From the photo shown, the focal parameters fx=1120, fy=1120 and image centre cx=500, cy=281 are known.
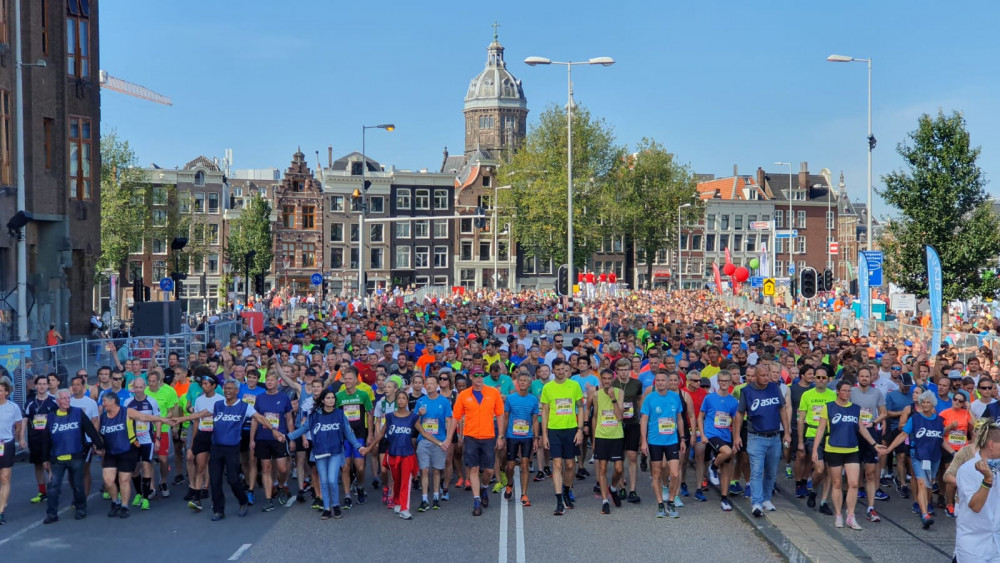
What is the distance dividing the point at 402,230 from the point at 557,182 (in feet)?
60.4

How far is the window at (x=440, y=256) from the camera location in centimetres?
9219

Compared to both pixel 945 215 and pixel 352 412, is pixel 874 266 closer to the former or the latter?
pixel 945 215

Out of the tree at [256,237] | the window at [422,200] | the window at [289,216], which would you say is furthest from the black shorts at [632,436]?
the window at [422,200]

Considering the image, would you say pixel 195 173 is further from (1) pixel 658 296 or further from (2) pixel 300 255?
(1) pixel 658 296

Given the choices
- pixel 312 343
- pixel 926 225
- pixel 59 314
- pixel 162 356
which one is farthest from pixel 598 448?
pixel 59 314

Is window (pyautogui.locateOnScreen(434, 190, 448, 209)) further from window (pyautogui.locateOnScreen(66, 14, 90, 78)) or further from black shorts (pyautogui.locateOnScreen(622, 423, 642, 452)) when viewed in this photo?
black shorts (pyautogui.locateOnScreen(622, 423, 642, 452))

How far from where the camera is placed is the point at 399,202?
91.0 meters

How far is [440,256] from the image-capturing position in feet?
304

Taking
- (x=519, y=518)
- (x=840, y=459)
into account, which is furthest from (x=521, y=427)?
(x=840, y=459)

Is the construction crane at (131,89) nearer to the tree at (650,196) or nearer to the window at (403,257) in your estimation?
the window at (403,257)

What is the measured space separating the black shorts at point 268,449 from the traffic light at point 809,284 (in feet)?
75.4

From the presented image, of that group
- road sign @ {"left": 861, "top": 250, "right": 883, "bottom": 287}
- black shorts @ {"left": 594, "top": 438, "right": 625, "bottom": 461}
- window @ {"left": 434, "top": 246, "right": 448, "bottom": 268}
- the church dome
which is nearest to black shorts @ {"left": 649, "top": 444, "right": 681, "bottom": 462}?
black shorts @ {"left": 594, "top": 438, "right": 625, "bottom": 461}

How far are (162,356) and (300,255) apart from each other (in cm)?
6164

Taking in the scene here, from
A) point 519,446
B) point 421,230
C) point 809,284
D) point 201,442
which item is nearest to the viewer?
point 201,442
